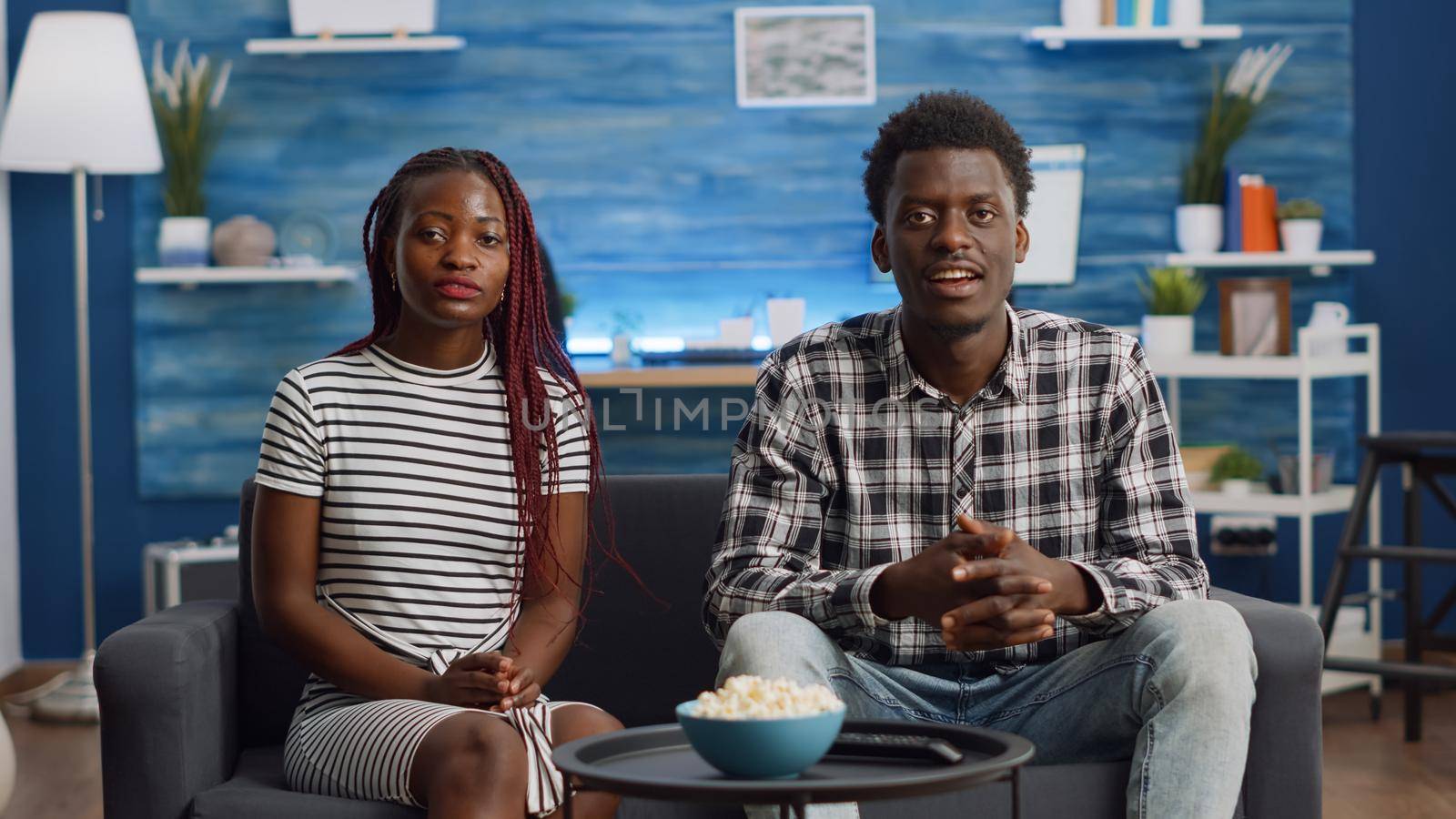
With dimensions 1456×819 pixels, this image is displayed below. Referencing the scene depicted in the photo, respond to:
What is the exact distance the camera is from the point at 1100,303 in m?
4.31

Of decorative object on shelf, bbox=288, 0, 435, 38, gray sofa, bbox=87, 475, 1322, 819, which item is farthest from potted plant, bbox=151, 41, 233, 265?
gray sofa, bbox=87, 475, 1322, 819

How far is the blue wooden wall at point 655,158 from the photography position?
14.0 ft

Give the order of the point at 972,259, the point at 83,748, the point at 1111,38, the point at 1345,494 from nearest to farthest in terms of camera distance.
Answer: the point at 972,259
the point at 83,748
the point at 1345,494
the point at 1111,38

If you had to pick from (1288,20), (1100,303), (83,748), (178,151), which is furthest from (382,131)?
(1288,20)

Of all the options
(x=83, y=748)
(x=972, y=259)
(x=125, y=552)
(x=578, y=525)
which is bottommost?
(x=83, y=748)

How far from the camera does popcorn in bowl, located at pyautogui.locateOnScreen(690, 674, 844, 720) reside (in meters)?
1.27

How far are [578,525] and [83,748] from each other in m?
2.16

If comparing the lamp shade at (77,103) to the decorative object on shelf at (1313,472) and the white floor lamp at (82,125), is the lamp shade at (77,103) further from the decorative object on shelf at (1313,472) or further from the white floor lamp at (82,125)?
the decorative object on shelf at (1313,472)

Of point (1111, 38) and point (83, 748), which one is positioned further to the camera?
point (1111, 38)

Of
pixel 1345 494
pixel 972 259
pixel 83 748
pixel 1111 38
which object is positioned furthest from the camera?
pixel 1111 38

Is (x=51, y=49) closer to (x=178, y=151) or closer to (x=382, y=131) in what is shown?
(x=178, y=151)

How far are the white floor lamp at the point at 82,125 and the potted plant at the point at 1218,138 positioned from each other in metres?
2.81

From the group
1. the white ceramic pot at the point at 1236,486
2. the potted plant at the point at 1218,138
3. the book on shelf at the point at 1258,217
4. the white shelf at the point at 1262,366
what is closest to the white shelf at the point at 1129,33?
the potted plant at the point at 1218,138

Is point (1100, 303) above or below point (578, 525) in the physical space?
above
